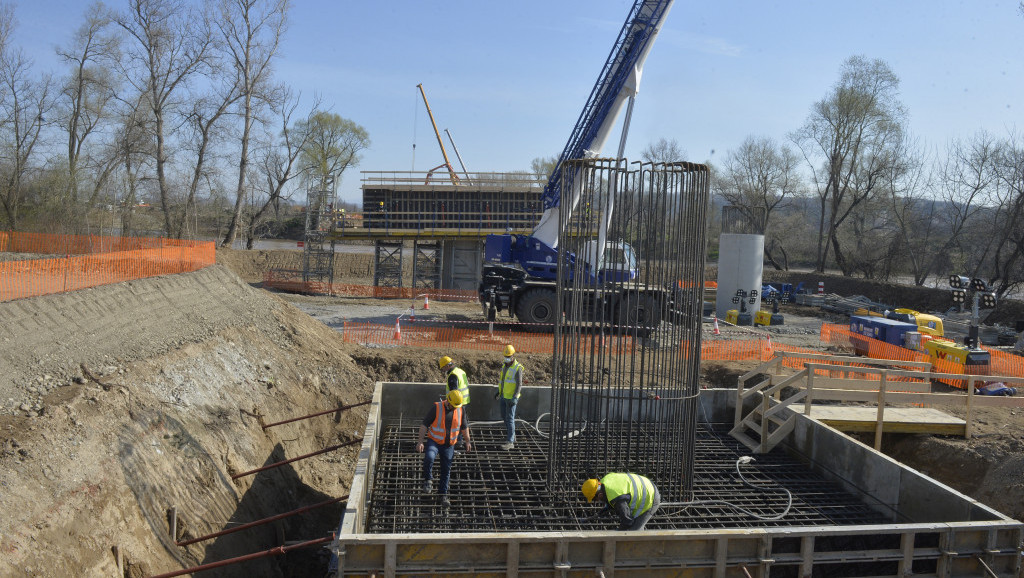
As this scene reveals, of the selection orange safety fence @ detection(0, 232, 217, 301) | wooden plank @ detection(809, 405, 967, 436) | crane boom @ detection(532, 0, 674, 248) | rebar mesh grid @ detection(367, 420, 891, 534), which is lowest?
rebar mesh grid @ detection(367, 420, 891, 534)

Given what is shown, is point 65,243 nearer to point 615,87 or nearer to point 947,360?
point 615,87

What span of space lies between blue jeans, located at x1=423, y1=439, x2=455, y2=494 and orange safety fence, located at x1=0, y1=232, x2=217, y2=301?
6.92 meters

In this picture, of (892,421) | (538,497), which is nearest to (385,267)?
(892,421)

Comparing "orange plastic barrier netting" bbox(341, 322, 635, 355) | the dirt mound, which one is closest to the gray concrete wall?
the dirt mound

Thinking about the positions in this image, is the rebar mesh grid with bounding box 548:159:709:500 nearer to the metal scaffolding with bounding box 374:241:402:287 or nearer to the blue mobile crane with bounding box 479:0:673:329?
the blue mobile crane with bounding box 479:0:673:329

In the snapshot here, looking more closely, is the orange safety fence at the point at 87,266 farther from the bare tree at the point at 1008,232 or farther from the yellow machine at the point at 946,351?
the bare tree at the point at 1008,232

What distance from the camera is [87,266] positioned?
38.3ft

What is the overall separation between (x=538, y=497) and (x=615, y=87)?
15184 millimetres

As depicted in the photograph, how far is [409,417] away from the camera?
34.8 feet

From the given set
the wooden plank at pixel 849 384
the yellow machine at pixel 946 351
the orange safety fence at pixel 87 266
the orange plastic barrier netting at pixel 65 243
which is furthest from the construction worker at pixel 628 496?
the orange plastic barrier netting at pixel 65 243

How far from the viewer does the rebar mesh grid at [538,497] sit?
674 cm

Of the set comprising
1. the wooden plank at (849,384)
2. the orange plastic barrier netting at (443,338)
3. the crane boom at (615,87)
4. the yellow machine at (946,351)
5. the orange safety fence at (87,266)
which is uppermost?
the crane boom at (615,87)

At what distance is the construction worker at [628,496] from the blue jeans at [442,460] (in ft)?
6.16

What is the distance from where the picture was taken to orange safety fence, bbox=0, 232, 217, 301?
1018 cm
